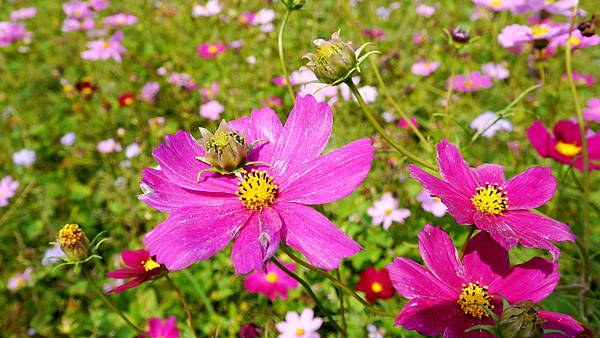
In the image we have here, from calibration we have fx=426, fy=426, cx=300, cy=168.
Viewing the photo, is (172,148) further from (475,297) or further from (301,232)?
(475,297)

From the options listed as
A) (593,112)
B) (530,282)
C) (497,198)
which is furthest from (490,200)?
(593,112)

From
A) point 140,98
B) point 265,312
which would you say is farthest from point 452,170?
point 140,98

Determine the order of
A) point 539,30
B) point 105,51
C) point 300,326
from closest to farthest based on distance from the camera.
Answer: point 300,326 < point 539,30 < point 105,51

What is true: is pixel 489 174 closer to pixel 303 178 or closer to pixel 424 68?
pixel 303 178

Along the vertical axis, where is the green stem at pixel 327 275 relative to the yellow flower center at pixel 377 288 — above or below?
above

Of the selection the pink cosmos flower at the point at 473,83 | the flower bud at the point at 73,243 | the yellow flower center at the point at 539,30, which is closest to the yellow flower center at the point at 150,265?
the flower bud at the point at 73,243

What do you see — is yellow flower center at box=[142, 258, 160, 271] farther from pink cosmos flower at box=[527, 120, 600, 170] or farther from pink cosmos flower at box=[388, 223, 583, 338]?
pink cosmos flower at box=[527, 120, 600, 170]

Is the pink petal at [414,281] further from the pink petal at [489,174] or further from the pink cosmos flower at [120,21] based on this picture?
the pink cosmos flower at [120,21]
